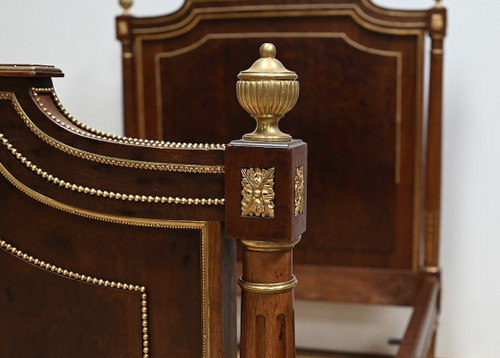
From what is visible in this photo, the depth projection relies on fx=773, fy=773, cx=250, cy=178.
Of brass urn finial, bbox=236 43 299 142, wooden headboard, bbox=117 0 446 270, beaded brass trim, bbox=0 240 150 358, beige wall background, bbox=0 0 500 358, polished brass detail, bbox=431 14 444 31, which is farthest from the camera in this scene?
beige wall background, bbox=0 0 500 358

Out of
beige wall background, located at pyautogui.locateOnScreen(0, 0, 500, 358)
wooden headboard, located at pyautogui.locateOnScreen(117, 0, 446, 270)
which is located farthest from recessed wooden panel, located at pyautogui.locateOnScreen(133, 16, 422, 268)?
beige wall background, located at pyautogui.locateOnScreen(0, 0, 500, 358)

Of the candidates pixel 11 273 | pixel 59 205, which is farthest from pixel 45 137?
pixel 11 273

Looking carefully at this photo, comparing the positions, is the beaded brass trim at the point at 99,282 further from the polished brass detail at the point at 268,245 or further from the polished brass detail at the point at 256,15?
the polished brass detail at the point at 256,15

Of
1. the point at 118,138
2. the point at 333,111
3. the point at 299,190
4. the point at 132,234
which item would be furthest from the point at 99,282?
the point at 333,111

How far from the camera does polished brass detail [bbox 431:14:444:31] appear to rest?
205 cm

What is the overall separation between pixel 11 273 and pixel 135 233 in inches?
8.1

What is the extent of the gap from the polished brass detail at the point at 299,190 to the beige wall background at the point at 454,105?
1.44 m

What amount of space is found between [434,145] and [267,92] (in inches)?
52.4

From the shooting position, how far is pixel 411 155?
2.18 m

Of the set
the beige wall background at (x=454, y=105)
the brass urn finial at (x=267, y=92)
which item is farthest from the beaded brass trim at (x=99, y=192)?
the beige wall background at (x=454, y=105)

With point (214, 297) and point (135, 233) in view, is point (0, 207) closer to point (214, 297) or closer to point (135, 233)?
point (135, 233)

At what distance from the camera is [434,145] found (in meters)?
2.14

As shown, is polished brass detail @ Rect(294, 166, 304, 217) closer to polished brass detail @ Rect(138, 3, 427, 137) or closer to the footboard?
the footboard

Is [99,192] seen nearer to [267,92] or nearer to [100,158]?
[100,158]
